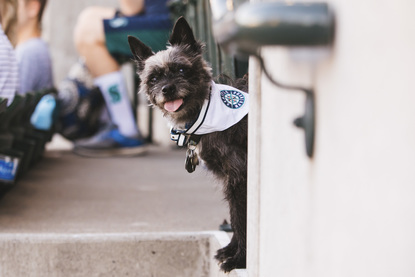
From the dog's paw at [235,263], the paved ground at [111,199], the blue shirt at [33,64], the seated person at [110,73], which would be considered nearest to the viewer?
the dog's paw at [235,263]

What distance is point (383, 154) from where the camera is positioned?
120cm

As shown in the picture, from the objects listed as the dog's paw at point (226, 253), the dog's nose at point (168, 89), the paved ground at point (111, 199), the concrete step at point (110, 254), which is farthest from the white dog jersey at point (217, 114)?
the concrete step at point (110, 254)

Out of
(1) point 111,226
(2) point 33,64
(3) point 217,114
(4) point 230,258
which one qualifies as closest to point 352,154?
(3) point 217,114

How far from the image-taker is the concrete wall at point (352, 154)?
1138mm

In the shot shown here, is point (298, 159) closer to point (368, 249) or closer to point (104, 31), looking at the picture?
point (368, 249)

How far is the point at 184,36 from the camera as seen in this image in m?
3.05

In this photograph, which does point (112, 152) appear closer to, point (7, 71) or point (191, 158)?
point (7, 71)

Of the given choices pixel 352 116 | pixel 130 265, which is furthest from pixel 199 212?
pixel 352 116

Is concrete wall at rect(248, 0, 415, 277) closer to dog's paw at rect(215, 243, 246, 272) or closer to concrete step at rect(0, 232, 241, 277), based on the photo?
dog's paw at rect(215, 243, 246, 272)

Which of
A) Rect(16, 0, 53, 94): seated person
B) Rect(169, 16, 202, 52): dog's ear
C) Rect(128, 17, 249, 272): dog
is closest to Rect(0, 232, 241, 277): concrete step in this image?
Rect(128, 17, 249, 272): dog

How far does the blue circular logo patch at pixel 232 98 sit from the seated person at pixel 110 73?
358 cm

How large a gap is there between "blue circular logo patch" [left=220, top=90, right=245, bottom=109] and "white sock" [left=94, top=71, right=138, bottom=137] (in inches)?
148

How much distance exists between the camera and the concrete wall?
114 cm

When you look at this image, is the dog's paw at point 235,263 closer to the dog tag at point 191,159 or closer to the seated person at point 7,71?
the dog tag at point 191,159
